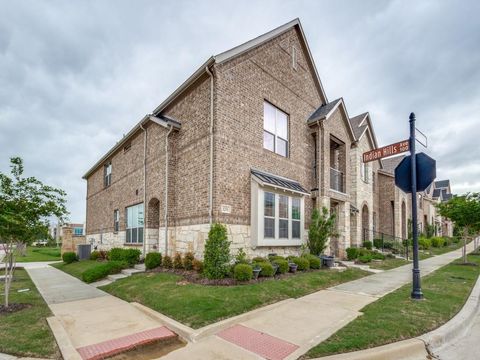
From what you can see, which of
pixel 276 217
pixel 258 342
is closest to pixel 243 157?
pixel 276 217

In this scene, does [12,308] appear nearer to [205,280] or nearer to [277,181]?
[205,280]

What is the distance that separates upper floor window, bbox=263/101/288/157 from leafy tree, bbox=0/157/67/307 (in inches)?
305

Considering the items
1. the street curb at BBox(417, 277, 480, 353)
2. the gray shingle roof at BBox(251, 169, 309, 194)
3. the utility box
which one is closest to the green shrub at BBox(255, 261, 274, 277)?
the gray shingle roof at BBox(251, 169, 309, 194)

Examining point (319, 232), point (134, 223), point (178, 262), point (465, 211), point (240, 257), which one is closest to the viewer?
point (240, 257)

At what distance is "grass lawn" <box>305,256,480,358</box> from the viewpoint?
4.58 m

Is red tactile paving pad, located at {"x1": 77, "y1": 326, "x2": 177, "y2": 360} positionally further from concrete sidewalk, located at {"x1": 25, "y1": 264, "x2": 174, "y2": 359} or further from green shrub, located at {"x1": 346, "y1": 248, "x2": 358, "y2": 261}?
green shrub, located at {"x1": 346, "y1": 248, "x2": 358, "y2": 261}

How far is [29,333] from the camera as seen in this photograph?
539 cm

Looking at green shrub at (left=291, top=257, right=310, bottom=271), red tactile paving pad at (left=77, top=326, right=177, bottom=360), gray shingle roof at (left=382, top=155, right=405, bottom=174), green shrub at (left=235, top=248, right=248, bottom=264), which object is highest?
gray shingle roof at (left=382, top=155, right=405, bottom=174)

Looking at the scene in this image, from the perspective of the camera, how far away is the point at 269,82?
12.7 m

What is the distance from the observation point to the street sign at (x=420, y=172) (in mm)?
7239

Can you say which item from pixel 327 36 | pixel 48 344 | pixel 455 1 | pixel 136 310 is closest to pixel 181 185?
pixel 136 310

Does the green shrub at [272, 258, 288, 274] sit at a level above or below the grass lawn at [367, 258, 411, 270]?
above

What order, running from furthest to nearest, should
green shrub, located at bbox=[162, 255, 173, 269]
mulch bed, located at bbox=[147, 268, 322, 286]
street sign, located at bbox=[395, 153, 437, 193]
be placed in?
green shrub, located at bbox=[162, 255, 173, 269] < mulch bed, located at bbox=[147, 268, 322, 286] < street sign, located at bbox=[395, 153, 437, 193]

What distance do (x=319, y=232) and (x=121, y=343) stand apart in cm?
920
